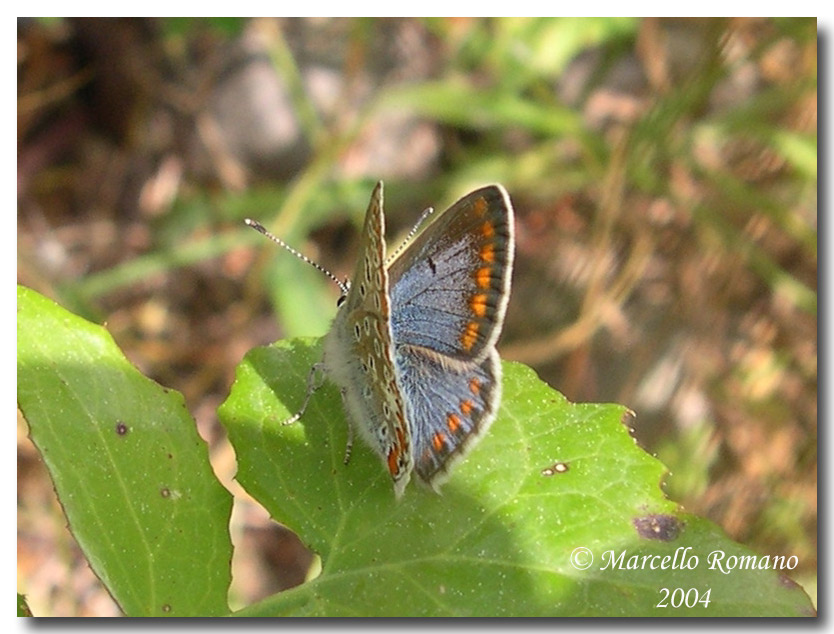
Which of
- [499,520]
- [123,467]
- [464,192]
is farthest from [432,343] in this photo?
[464,192]

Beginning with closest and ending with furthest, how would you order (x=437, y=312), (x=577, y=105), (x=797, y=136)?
(x=437, y=312) < (x=797, y=136) < (x=577, y=105)

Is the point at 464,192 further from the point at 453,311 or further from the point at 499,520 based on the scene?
the point at 499,520

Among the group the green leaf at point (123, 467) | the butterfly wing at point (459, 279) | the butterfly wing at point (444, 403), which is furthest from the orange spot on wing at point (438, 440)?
the green leaf at point (123, 467)

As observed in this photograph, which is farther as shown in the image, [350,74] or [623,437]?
[350,74]

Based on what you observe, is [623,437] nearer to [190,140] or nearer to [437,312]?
Answer: [437,312]

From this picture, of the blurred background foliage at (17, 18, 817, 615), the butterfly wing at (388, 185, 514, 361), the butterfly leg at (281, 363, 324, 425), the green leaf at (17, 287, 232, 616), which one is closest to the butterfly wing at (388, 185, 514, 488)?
the butterfly wing at (388, 185, 514, 361)

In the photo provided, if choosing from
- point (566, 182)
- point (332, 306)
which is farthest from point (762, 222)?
point (332, 306)
